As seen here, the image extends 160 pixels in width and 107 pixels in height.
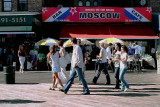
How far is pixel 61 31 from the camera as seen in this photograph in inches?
929

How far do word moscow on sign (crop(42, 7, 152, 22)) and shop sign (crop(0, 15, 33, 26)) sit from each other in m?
1.44

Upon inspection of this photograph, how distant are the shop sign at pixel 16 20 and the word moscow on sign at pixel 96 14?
144cm

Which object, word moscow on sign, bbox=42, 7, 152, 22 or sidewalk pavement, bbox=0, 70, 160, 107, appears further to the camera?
word moscow on sign, bbox=42, 7, 152, 22

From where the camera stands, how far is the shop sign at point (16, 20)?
22.9 meters

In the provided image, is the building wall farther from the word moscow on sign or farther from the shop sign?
the shop sign

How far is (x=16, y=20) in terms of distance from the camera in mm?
22953

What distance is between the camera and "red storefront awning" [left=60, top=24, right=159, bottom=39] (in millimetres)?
22906

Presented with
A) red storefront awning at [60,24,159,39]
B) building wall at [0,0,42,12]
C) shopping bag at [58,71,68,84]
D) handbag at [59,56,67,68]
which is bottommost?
shopping bag at [58,71,68,84]

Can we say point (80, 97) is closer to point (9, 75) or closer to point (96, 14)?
point (9, 75)

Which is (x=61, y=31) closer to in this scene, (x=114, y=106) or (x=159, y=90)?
(x=159, y=90)

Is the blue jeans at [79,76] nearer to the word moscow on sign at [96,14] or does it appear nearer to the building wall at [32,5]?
the word moscow on sign at [96,14]

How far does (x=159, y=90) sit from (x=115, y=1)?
1745cm

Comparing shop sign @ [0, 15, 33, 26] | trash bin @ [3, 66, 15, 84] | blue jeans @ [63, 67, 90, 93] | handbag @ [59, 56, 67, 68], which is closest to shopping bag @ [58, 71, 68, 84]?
handbag @ [59, 56, 67, 68]

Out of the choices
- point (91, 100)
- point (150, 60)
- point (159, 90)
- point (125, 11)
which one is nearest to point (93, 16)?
point (125, 11)
